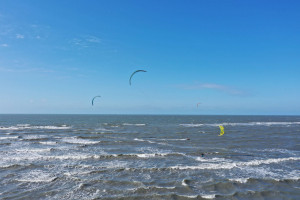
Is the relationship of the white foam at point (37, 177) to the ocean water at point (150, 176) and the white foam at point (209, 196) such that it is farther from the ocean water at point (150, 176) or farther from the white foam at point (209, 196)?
the white foam at point (209, 196)

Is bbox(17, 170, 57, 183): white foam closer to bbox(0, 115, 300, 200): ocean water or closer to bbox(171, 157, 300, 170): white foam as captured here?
bbox(0, 115, 300, 200): ocean water

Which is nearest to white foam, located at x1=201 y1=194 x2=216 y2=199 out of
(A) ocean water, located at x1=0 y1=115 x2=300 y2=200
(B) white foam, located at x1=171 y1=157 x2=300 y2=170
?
(A) ocean water, located at x1=0 y1=115 x2=300 y2=200

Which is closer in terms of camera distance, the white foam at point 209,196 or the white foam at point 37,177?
the white foam at point 209,196

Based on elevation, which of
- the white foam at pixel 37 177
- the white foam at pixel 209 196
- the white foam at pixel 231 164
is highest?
the white foam at pixel 231 164

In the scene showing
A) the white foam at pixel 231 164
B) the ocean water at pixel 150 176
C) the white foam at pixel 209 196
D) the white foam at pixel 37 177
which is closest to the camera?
the white foam at pixel 209 196

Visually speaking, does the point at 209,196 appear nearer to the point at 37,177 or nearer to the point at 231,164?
the point at 231,164

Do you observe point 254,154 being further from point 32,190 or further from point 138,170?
point 32,190

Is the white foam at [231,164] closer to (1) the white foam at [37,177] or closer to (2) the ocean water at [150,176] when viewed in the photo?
(2) the ocean water at [150,176]

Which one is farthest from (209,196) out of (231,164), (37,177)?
(37,177)

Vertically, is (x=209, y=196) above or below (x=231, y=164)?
below

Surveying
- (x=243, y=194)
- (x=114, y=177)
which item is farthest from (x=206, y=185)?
(x=114, y=177)

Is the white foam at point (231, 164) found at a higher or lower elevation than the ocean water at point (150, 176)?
higher

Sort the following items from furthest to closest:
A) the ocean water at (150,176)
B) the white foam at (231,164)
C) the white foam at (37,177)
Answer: the white foam at (231,164)
the white foam at (37,177)
the ocean water at (150,176)

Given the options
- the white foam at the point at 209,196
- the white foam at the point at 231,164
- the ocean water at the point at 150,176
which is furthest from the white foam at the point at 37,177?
the white foam at the point at 209,196
